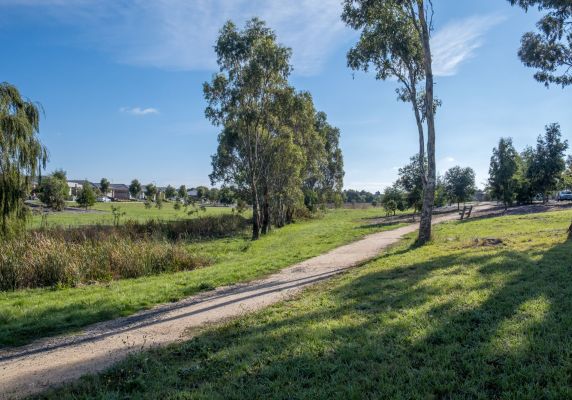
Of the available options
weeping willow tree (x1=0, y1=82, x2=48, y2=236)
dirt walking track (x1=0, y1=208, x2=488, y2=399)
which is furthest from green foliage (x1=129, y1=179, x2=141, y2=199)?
dirt walking track (x1=0, y1=208, x2=488, y2=399)

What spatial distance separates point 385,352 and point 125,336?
436cm

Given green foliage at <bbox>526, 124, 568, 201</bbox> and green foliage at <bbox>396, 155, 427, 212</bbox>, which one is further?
green foliage at <bbox>526, 124, 568, 201</bbox>

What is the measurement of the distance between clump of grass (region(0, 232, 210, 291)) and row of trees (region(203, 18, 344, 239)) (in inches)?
489

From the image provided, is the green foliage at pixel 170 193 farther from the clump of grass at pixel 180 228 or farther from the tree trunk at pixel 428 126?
the tree trunk at pixel 428 126

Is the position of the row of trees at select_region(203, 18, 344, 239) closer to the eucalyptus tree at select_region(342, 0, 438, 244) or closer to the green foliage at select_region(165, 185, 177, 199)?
the eucalyptus tree at select_region(342, 0, 438, 244)

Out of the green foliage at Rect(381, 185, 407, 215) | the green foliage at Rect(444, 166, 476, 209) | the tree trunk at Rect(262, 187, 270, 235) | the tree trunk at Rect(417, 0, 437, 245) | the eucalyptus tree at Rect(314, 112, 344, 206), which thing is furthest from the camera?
the eucalyptus tree at Rect(314, 112, 344, 206)

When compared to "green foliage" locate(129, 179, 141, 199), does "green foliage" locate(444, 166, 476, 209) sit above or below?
below

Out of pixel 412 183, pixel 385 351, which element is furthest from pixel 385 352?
pixel 412 183

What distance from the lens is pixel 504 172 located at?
143 feet

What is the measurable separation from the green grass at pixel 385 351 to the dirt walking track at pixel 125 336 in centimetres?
55

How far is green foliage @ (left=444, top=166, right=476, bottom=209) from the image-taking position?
139 ft

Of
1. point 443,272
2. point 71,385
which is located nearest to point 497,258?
point 443,272

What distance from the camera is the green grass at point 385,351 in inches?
159

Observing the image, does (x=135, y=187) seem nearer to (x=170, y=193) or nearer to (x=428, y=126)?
(x=170, y=193)
